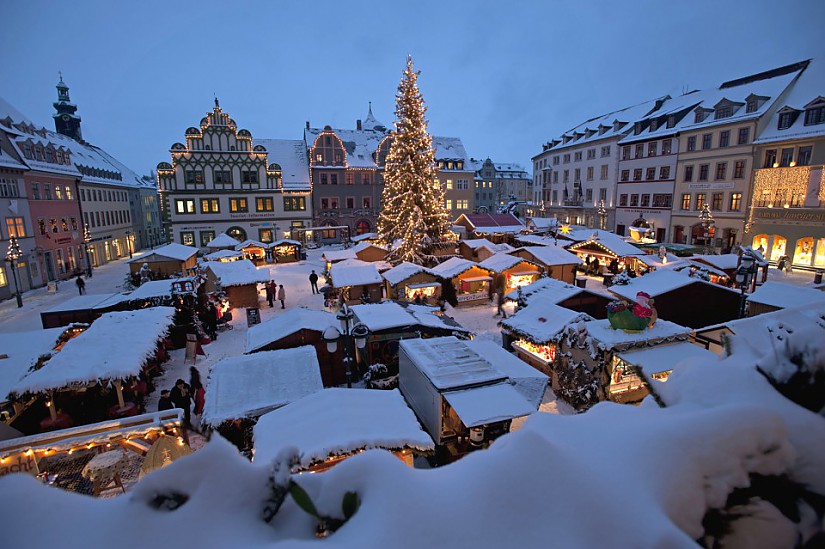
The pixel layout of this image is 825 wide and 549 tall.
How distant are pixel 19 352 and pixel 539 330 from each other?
14357mm

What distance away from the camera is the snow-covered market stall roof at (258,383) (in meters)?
7.88

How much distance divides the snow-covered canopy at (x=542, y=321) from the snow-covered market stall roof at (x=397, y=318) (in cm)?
166

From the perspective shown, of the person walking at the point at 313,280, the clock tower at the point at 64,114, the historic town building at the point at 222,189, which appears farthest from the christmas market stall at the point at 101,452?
the clock tower at the point at 64,114

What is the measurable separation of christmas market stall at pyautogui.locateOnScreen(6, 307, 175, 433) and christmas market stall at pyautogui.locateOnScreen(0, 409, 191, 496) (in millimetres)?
1783

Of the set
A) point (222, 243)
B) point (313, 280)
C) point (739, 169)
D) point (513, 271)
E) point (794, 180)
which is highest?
point (739, 169)

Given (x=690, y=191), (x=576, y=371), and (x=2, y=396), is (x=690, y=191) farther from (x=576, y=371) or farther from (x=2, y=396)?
(x=2, y=396)

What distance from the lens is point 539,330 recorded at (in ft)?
40.1

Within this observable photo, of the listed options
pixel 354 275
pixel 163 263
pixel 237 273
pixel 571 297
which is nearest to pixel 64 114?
pixel 163 263

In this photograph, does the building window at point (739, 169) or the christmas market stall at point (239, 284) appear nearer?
the christmas market stall at point (239, 284)

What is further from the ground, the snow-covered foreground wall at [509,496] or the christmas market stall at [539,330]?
the snow-covered foreground wall at [509,496]

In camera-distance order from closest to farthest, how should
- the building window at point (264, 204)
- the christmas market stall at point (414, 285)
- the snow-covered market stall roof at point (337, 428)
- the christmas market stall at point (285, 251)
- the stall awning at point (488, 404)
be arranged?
1. the snow-covered market stall roof at point (337, 428)
2. the stall awning at point (488, 404)
3. the christmas market stall at point (414, 285)
4. the christmas market stall at point (285, 251)
5. the building window at point (264, 204)

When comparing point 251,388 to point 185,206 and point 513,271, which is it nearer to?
point 513,271

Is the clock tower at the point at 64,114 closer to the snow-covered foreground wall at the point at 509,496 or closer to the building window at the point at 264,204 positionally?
the building window at the point at 264,204

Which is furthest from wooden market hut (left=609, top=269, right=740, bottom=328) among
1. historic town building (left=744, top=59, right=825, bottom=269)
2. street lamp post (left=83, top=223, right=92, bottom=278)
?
street lamp post (left=83, top=223, right=92, bottom=278)
